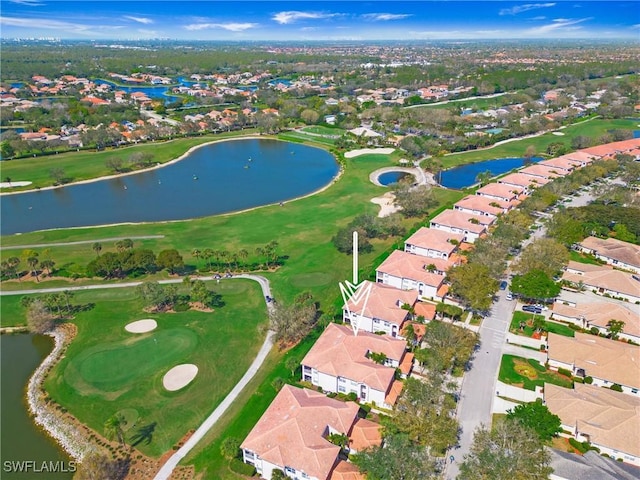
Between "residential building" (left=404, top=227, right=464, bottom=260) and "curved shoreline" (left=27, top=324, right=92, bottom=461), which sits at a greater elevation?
"residential building" (left=404, top=227, right=464, bottom=260)

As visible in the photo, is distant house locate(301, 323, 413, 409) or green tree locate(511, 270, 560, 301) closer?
distant house locate(301, 323, 413, 409)

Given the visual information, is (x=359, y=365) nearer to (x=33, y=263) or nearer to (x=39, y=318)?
(x=39, y=318)

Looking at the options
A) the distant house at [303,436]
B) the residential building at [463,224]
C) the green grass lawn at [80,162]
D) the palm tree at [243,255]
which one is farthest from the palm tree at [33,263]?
the residential building at [463,224]

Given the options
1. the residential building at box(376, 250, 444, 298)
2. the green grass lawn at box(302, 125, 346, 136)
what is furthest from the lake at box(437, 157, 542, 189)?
the green grass lawn at box(302, 125, 346, 136)

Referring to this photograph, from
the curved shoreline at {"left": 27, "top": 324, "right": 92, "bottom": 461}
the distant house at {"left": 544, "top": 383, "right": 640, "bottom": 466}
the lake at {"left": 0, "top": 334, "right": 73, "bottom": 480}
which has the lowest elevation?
the lake at {"left": 0, "top": 334, "right": 73, "bottom": 480}

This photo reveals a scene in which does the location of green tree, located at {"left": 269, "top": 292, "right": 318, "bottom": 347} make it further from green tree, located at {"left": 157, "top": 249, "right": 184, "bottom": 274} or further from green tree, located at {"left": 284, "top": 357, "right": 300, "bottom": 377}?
green tree, located at {"left": 157, "top": 249, "right": 184, "bottom": 274}

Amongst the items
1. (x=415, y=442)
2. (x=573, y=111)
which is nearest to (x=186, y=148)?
(x=415, y=442)
